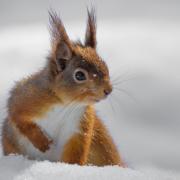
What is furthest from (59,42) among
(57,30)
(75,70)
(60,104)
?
(60,104)

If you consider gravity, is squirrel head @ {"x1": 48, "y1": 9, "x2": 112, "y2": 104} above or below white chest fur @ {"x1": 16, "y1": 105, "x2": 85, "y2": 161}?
above

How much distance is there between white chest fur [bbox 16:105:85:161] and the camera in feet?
14.7

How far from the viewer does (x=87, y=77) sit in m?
4.46

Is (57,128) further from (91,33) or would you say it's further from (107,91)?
(91,33)

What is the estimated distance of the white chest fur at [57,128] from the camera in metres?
4.49

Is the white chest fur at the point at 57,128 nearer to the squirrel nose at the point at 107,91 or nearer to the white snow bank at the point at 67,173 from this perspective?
Answer: the squirrel nose at the point at 107,91

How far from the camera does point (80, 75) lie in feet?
14.8

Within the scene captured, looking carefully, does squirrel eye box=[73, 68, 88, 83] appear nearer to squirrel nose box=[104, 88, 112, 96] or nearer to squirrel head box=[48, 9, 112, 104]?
squirrel head box=[48, 9, 112, 104]

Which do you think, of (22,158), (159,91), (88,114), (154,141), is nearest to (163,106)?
(159,91)

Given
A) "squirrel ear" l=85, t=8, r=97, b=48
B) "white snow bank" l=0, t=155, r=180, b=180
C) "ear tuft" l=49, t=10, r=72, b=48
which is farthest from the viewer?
"squirrel ear" l=85, t=8, r=97, b=48

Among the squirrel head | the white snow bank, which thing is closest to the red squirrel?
the squirrel head

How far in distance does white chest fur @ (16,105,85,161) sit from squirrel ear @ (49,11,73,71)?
0.25 metres

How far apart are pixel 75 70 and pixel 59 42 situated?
17 centimetres

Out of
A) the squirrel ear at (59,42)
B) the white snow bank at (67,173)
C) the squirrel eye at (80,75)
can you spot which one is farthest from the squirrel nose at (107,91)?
the white snow bank at (67,173)
